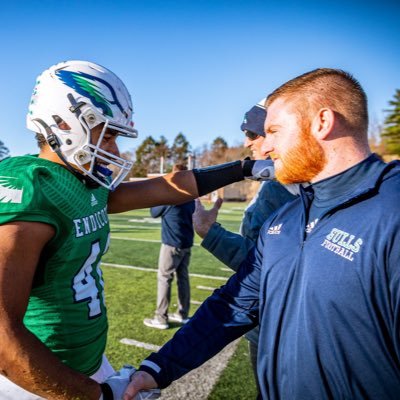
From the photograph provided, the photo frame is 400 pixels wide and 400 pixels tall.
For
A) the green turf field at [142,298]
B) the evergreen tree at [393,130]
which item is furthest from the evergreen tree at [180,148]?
the green turf field at [142,298]

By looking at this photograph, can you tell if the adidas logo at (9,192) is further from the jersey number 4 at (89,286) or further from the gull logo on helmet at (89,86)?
the gull logo on helmet at (89,86)

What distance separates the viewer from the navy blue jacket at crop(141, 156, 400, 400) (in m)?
1.12

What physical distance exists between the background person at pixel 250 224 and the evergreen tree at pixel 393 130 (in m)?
39.9

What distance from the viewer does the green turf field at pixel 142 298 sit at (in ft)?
11.6

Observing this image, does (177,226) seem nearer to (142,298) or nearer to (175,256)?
(175,256)

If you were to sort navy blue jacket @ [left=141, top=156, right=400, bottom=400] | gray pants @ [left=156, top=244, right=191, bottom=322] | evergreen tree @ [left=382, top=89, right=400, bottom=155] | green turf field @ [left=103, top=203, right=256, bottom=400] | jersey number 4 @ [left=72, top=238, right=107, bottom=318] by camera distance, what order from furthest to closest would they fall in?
evergreen tree @ [left=382, top=89, right=400, bottom=155], gray pants @ [left=156, top=244, right=191, bottom=322], green turf field @ [left=103, top=203, right=256, bottom=400], jersey number 4 @ [left=72, top=238, right=107, bottom=318], navy blue jacket @ [left=141, top=156, right=400, bottom=400]

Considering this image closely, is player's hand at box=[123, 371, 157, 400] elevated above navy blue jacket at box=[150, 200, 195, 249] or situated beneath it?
elevated above

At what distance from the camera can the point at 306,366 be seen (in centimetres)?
125

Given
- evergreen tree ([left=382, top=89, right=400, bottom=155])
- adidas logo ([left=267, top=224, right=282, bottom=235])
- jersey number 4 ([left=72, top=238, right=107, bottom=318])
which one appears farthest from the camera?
evergreen tree ([left=382, top=89, right=400, bottom=155])

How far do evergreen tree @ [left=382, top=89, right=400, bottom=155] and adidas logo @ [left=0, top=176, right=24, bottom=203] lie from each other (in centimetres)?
4163

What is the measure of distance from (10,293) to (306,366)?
3.42 ft

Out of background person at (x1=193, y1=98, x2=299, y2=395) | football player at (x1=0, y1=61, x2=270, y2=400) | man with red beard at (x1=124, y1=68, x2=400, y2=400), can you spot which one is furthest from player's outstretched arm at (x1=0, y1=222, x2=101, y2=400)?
background person at (x1=193, y1=98, x2=299, y2=395)

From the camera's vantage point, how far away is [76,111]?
1.77 meters

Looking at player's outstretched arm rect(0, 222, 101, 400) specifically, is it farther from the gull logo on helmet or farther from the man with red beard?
the gull logo on helmet
